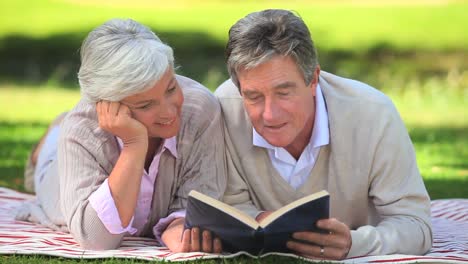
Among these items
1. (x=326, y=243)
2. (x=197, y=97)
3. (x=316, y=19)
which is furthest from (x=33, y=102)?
(x=326, y=243)

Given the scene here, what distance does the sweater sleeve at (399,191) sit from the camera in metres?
5.22

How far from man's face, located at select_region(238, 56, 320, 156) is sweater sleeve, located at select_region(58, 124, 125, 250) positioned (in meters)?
0.86

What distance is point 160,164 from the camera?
5516 millimetres

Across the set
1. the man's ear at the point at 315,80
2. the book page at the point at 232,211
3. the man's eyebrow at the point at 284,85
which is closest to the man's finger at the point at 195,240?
the book page at the point at 232,211

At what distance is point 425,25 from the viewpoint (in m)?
21.2

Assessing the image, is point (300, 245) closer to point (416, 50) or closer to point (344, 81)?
point (344, 81)

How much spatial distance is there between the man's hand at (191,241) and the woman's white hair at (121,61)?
0.72 meters

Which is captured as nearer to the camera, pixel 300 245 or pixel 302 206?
pixel 302 206

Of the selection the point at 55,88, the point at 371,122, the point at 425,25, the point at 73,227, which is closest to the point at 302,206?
the point at 371,122

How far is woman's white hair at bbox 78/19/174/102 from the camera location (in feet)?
16.5

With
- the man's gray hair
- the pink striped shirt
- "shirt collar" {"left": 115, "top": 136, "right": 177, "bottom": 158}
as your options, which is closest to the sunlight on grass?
the pink striped shirt

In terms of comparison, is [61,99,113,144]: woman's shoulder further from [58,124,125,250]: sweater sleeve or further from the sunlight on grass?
the sunlight on grass

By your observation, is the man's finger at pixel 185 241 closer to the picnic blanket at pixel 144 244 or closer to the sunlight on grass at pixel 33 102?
the picnic blanket at pixel 144 244

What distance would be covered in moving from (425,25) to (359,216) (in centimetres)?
1618
